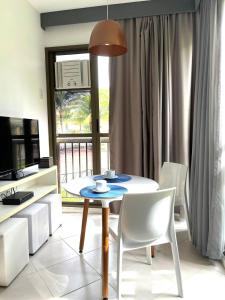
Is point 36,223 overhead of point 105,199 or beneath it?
beneath

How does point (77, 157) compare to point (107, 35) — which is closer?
point (107, 35)

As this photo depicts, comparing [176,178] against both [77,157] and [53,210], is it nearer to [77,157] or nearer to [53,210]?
[53,210]

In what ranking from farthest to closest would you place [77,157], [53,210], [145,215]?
[77,157] → [53,210] → [145,215]

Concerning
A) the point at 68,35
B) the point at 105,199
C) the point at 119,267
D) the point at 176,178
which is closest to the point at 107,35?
the point at 105,199

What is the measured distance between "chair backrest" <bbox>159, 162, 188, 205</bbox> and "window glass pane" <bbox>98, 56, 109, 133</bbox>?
123cm

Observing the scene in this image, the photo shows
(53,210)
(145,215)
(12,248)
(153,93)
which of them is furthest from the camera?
(153,93)

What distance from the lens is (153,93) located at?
3027mm

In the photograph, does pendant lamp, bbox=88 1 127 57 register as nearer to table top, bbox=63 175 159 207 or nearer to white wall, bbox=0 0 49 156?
table top, bbox=63 175 159 207

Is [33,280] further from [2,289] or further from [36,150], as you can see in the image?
[36,150]

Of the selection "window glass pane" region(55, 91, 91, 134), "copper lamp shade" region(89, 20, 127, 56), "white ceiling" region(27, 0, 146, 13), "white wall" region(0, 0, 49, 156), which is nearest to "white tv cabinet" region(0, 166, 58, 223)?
"white wall" region(0, 0, 49, 156)

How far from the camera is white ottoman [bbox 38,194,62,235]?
8.93 feet

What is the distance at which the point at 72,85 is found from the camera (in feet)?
11.3

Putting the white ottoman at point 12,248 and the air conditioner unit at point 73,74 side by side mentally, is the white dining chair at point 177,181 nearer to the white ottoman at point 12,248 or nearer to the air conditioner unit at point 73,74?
the white ottoman at point 12,248

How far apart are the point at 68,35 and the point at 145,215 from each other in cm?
281
